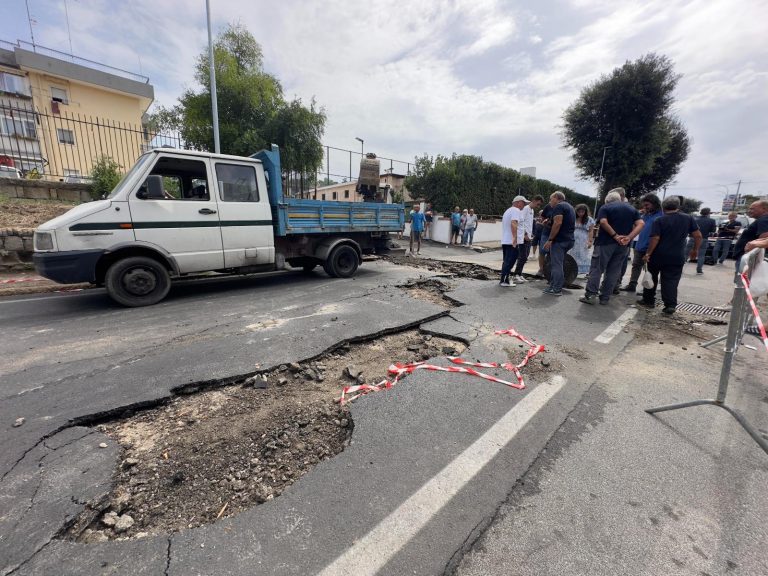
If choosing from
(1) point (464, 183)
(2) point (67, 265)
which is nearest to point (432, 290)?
(2) point (67, 265)

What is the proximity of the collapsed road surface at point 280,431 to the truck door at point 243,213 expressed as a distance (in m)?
1.24

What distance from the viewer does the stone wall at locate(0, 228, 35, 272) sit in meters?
7.00

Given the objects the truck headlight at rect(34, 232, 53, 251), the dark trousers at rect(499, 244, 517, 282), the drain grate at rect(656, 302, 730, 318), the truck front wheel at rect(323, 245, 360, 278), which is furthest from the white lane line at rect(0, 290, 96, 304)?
the drain grate at rect(656, 302, 730, 318)

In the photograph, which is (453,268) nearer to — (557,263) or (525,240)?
(525,240)

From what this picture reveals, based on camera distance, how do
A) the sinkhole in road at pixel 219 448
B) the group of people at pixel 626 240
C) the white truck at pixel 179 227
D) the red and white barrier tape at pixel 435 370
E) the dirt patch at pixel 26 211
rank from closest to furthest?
the sinkhole in road at pixel 219 448
the red and white barrier tape at pixel 435 370
the white truck at pixel 179 227
the group of people at pixel 626 240
the dirt patch at pixel 26 211

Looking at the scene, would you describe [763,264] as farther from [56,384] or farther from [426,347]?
[56,384]

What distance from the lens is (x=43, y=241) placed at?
4566 mm

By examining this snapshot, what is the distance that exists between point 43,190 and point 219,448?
10.9 m

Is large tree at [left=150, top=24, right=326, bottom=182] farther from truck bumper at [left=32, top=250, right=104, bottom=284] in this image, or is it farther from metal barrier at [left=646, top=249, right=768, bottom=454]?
metal barrier at [left=646, top=249, right=768, bottom=454]

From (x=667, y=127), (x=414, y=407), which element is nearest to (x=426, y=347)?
(x=414, y=407)

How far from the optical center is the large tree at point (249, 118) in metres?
14.6

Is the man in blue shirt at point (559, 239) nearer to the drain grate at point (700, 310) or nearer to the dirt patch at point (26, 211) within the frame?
the drain grate at point (700, 310)

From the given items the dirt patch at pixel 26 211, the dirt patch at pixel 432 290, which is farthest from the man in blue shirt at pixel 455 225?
the dirt patch at pixel 26 211

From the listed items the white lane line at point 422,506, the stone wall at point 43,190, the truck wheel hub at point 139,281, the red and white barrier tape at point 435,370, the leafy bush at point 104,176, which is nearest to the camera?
the white lane line at point 422,506
